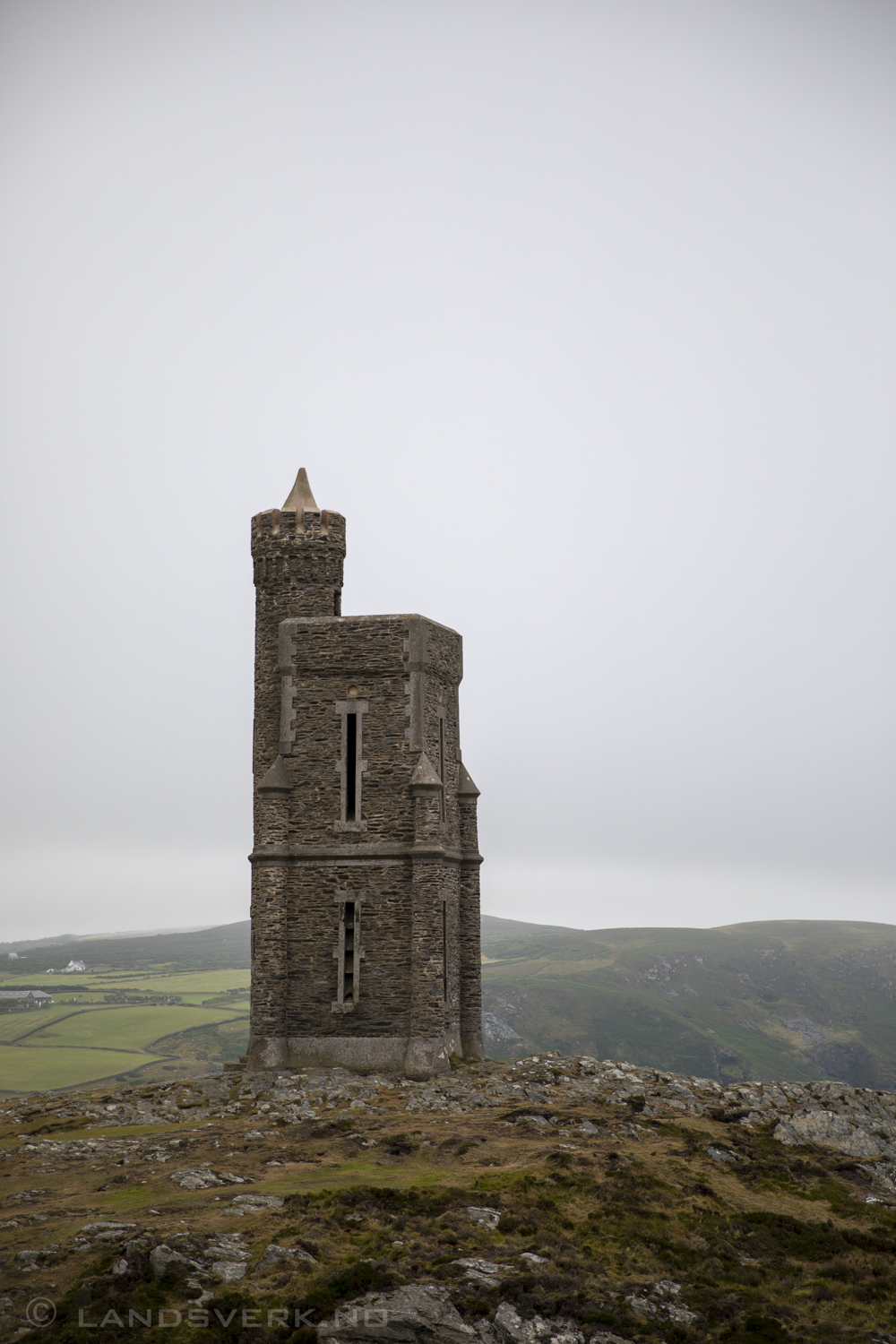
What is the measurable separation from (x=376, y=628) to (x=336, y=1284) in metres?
21.5

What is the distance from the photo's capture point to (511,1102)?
92.6 ft

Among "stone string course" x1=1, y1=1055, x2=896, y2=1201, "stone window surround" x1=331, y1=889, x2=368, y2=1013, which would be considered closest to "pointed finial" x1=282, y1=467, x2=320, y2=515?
"stone window surround" x1=331, y1=889, x2=368, y2=1013

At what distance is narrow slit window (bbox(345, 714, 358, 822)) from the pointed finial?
26.2ft

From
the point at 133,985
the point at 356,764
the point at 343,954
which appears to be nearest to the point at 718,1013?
the point at 133,985

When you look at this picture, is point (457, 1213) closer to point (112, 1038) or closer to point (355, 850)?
point (355, 850)

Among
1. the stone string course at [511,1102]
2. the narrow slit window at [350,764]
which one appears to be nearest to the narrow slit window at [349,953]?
the stone string course at [511,1102]

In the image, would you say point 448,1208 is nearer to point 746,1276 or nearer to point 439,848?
point 746,1276

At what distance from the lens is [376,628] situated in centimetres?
3409

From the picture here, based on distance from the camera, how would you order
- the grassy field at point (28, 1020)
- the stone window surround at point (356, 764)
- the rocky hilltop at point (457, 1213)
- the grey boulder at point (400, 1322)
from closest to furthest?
the grey boulder at point (400, 1322)
the rocky hilltop at point (457, 1213)
the stone window surround at point (356, 764)
the grassy field at point (28, 1020)

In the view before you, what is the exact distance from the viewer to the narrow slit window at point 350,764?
33.6 meters

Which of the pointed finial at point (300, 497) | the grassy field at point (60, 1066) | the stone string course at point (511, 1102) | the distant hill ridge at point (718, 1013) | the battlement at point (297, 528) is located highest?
the pointed finial at point (300, 497)

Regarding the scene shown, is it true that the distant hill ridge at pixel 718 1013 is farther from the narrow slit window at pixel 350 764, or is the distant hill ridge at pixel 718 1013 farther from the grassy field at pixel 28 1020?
the narrow slit window at pixel 350 764

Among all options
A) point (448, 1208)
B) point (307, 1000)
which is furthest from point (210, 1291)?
point (307, 1000)

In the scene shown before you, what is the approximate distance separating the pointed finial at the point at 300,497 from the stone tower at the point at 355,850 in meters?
3.28
